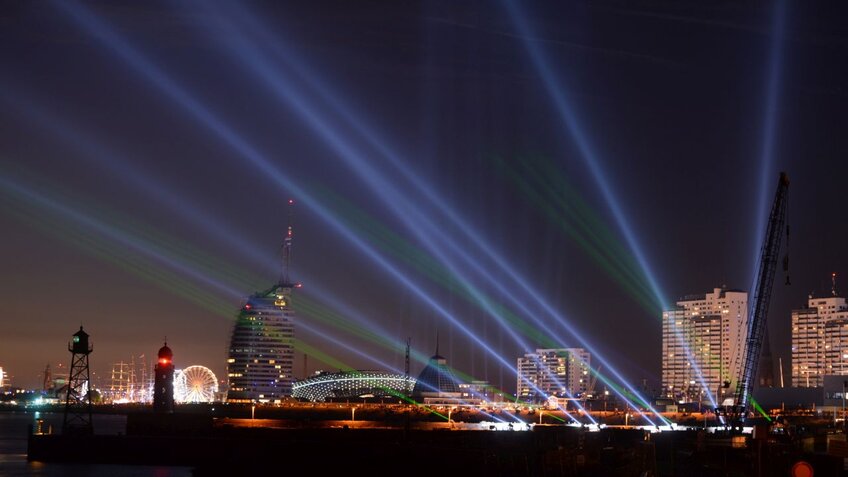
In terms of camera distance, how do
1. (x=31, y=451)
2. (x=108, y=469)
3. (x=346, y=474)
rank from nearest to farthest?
1. (x=346, y=474)
2. (x=108, y=469)
3. (x=31, y=451)

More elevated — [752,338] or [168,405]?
[752,338]

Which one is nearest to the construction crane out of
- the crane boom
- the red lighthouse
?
the crane boom

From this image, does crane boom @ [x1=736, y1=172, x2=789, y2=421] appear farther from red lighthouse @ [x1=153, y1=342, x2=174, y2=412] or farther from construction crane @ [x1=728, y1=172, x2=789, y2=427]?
red lighthouse @ [x1=153, y1=342, x2=174, y2=412]

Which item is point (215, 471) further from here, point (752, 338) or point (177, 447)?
point (752, 338)

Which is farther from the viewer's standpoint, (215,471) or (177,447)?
(177,447)

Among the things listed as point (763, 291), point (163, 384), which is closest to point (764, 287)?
point (763, 291)

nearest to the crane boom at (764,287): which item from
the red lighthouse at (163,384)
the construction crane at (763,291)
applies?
the construction crane at (763,291)

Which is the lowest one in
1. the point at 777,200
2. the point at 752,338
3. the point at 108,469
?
the point at 108,469

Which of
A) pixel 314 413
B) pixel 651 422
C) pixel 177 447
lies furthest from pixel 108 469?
pixel 314 413

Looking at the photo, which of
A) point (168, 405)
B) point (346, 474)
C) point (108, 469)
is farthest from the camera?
point (168, 405)

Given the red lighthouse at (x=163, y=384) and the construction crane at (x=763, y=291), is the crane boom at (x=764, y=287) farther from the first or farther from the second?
the red lighthouse at (x=163, y=384)

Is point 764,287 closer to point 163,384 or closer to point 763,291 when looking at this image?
point 763,291

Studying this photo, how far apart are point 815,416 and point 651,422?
90.8 ft

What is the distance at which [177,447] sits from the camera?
6856cm
